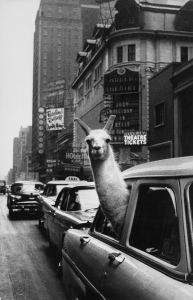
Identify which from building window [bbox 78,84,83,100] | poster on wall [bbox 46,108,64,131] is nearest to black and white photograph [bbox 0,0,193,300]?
building window [bbox 78,84,83,100]

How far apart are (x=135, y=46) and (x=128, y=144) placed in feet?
48.0

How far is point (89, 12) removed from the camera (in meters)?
150

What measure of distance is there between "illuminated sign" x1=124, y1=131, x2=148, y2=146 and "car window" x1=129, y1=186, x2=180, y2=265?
2595cm

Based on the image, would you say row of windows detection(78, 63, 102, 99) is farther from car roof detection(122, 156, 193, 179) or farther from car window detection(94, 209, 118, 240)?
car roof detection(122, 156, 193, 179)

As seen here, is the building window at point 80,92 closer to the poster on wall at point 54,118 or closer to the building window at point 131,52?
the poster on wall at point 54,118

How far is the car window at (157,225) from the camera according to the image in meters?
2.52

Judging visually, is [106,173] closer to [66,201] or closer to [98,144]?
[98,144]

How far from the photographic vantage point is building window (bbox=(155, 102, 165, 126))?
26750mm

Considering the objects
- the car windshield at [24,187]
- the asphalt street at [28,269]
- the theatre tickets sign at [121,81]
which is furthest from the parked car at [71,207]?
the theatre tickets sign at [121,81]

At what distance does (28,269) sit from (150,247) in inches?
231

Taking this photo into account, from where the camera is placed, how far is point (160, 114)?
2747 cm

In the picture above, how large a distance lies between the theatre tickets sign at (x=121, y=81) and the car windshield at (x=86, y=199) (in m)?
29.1

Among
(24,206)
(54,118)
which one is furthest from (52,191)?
(54,118)

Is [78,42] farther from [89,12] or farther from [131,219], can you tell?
[131,219]
